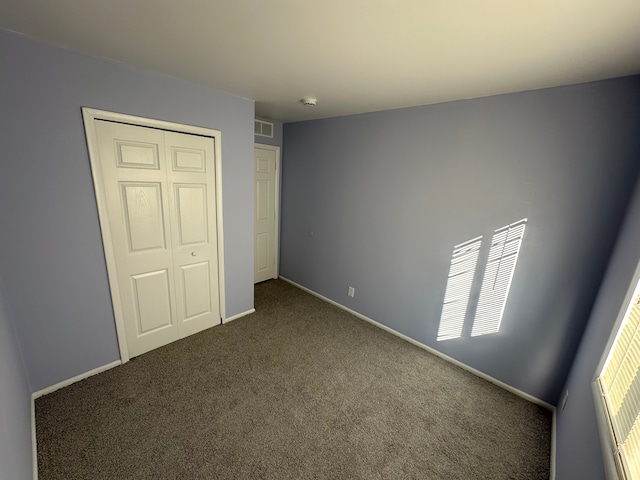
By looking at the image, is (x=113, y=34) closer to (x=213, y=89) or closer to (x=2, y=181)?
(x=213, y=89)

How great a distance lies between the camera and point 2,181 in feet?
4.97

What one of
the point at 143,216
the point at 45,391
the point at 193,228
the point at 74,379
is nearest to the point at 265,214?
the point at 193,228

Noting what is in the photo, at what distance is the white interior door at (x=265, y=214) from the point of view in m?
3.57

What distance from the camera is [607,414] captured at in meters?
1.08

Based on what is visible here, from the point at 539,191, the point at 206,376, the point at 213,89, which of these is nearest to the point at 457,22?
the point at 539,191

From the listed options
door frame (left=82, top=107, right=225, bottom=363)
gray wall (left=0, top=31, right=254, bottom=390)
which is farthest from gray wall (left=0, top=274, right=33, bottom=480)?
door frame (left=82, top=107, right=225, bottom=363)

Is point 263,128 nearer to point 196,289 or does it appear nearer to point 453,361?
point 196,289

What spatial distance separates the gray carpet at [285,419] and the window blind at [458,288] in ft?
1.20

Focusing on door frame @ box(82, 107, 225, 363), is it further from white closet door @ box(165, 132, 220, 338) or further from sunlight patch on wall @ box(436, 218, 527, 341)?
sunlight patch on wall @ box(436, 218, 527, 341)

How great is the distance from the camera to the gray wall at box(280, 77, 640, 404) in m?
1.66

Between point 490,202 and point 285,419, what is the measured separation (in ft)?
7.55

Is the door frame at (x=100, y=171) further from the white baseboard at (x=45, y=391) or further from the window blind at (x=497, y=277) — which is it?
the window blind at (x=497, y=277)

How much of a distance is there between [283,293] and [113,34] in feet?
10.0

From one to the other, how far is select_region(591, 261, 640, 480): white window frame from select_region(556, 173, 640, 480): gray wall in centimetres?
5
